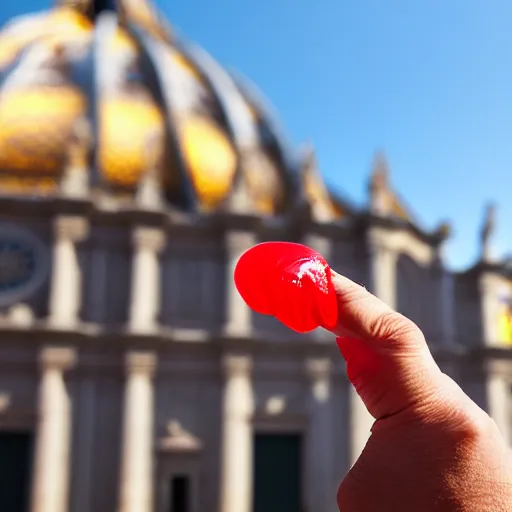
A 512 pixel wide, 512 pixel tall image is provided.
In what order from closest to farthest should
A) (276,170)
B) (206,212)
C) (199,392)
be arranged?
(199,392) → (206,212) → (276,170)

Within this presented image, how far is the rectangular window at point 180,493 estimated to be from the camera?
51.3 ft

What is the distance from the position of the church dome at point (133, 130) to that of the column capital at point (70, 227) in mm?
580

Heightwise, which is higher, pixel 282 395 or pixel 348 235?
pixel 348 235

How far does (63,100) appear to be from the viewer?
19344 mm

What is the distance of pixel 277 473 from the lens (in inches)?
634

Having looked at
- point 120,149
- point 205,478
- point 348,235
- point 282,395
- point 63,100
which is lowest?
point 205,478

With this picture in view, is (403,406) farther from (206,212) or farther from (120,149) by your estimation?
(120,149)

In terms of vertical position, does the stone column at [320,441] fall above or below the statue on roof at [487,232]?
below

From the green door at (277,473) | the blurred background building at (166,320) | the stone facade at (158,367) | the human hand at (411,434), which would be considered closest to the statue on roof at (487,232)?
the blurred background building at (166,320)

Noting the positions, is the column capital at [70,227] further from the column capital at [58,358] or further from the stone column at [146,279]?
the column capital at [58,358]

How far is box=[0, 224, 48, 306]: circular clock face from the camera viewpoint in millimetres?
16000

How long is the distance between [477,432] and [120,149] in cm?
1763

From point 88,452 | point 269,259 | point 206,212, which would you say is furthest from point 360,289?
point 206,212

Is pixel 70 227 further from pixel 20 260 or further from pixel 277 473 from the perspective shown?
pixel 277 473
